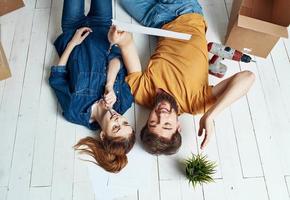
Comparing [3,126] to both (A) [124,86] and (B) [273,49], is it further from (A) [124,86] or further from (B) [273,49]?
(B) [273,49]

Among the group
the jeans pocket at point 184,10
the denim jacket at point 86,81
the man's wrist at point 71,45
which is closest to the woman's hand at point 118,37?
the denim jacket at point 86,81

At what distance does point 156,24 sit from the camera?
1544mm

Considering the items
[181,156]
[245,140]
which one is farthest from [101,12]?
[245,140]

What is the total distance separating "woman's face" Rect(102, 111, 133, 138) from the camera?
3.96 feet

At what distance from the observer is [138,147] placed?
1.31 metres

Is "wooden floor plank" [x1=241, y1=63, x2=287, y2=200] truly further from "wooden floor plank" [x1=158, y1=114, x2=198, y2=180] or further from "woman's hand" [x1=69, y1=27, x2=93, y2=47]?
"woman's hand" [x1=69, y1=27, x2=93, y2=47]

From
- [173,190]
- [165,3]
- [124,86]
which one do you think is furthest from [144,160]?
[165,3]

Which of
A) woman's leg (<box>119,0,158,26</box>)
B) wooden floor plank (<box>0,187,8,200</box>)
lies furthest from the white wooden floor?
woman's leg (<box>119,0,158,26</box>)

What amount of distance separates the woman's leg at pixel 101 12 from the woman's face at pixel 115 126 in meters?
0.49

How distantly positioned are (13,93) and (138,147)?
0.59 metres

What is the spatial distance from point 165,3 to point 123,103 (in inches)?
21.8

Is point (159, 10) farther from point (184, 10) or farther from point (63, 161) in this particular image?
point (63, 161)

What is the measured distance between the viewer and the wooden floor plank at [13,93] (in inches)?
50.4

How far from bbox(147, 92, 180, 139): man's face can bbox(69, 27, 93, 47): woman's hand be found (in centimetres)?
45
